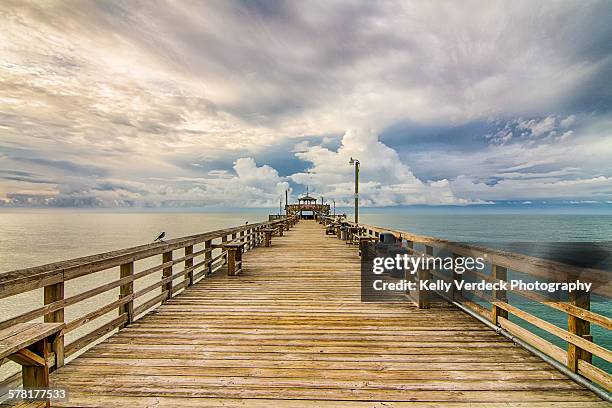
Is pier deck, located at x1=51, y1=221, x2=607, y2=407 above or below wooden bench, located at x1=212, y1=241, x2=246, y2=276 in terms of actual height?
below

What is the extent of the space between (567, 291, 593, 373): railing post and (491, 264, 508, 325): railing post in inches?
43.1

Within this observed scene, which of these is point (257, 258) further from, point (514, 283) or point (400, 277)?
point (514, 283)

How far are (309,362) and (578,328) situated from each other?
2530 millimetres

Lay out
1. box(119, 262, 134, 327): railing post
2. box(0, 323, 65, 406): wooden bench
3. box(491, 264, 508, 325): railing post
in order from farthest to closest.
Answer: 1. box(119, 262, 134, 327): railing post
2. box(491, 264, 508, 325): railing post
3. box(0, 323, 65, 406): wooden bench

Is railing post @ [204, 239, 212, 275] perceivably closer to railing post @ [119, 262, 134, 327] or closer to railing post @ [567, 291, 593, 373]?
railing post @ [119, 262, 134, 327]

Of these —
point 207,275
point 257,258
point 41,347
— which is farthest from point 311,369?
point 257,258

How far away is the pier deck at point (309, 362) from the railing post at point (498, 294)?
0.93 feet

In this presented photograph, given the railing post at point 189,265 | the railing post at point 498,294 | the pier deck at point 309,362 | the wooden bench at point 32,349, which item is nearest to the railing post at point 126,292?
the pier deck at point 309,362

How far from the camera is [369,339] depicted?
4.03 metres

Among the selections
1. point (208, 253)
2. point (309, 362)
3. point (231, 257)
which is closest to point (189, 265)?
point (208, 253)

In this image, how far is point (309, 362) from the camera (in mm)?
3430

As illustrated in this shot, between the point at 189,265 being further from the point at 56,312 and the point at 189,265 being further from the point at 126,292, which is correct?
the point at 56,312

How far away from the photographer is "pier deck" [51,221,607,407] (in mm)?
2840

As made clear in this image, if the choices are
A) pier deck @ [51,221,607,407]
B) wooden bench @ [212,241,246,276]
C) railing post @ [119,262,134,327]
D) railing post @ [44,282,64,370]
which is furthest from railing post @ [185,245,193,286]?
railing post @ [44,282,64,370]
